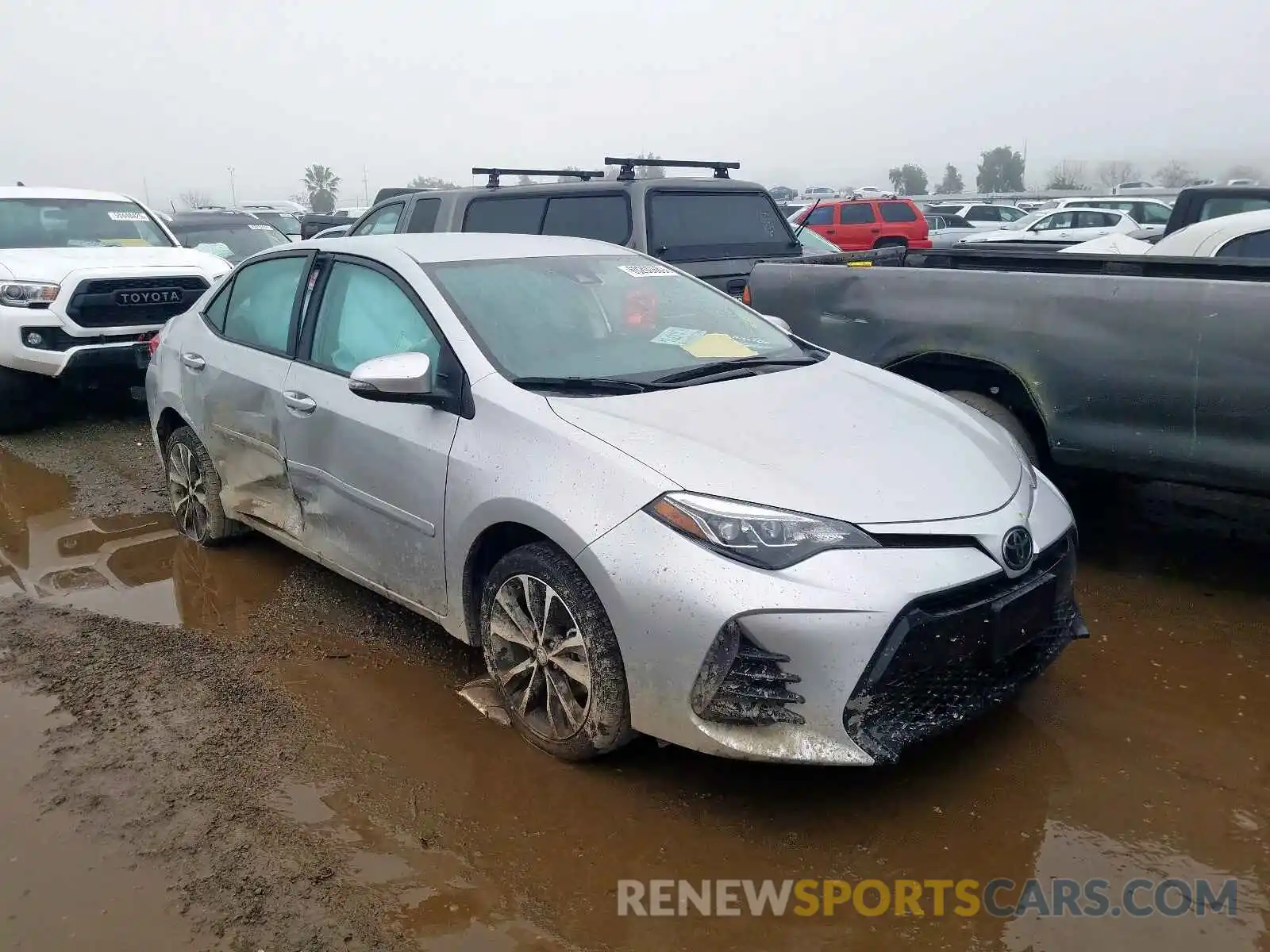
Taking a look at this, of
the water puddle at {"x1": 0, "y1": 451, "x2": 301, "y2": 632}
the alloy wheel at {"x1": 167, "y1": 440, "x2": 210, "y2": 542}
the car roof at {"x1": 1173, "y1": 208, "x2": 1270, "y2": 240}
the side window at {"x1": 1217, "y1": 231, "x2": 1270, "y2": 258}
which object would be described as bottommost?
the water puddle at {"x1": 0, "y1": 451, "x2": 301, "y2": 632}

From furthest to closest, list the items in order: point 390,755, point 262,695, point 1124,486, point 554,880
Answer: point 1124,486
point 262,695
point 390,755
point 554,880

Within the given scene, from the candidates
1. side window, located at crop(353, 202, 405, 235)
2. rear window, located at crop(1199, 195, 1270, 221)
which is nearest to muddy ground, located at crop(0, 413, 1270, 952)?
side window, located at crop(353, 202, 405, 235)

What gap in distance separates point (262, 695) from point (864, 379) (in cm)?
251

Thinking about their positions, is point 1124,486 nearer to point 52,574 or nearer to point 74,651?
point 74,651

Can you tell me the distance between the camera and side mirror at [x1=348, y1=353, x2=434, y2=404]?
11.3 ft

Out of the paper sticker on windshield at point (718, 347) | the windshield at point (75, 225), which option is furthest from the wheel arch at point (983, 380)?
the windshield at point (75, 225)

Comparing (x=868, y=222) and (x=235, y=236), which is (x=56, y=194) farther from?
(x=868, y=222)

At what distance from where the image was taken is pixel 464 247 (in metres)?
4.26

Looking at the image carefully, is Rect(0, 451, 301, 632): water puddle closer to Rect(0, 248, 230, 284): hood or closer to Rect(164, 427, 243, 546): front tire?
Rect(164, 427, 243, 546): front tire

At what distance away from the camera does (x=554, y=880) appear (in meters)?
2.77

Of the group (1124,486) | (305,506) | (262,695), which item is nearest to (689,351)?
(305,506)

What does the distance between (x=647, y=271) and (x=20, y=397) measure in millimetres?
6131

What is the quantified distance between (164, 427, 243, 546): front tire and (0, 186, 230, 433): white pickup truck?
2.91 m

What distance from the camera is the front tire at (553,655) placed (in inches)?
119
